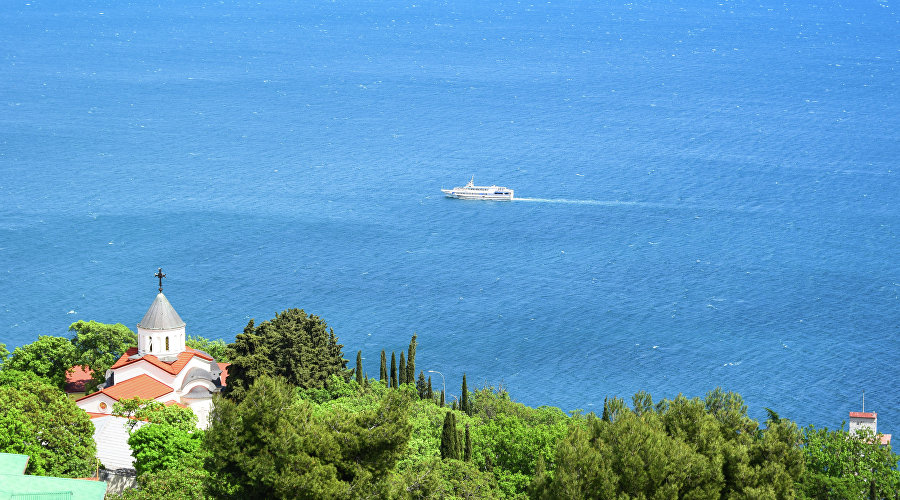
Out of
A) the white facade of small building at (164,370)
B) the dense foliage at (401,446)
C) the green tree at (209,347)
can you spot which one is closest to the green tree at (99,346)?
the white facade of small building at (164,370)

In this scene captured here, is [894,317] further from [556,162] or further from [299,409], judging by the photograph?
[299,409]

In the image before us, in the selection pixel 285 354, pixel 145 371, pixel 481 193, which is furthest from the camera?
pixel 481 193

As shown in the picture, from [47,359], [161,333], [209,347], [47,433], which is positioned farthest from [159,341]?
[47,433]

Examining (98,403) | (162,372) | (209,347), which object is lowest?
(98,403)

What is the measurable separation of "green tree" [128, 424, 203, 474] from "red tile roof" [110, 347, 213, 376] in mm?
13698

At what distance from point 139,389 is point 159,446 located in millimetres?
13505

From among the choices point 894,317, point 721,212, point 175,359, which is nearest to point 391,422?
point 175,359

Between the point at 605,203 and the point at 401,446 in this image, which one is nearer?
the point at 401,446

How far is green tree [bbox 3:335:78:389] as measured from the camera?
267 ft

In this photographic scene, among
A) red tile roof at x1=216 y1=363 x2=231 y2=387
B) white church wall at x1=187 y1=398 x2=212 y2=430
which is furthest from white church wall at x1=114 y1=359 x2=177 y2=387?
red tile roof at x1=216 y1=363 x2=231 y2=387

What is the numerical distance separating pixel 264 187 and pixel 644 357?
67.6 meters

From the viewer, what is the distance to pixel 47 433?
2430 inches

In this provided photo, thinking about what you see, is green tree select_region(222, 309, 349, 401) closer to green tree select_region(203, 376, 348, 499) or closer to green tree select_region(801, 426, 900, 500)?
green tree select_region(203, 376, 348, 499)

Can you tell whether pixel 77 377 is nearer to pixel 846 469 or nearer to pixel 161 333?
pixel 161 333
